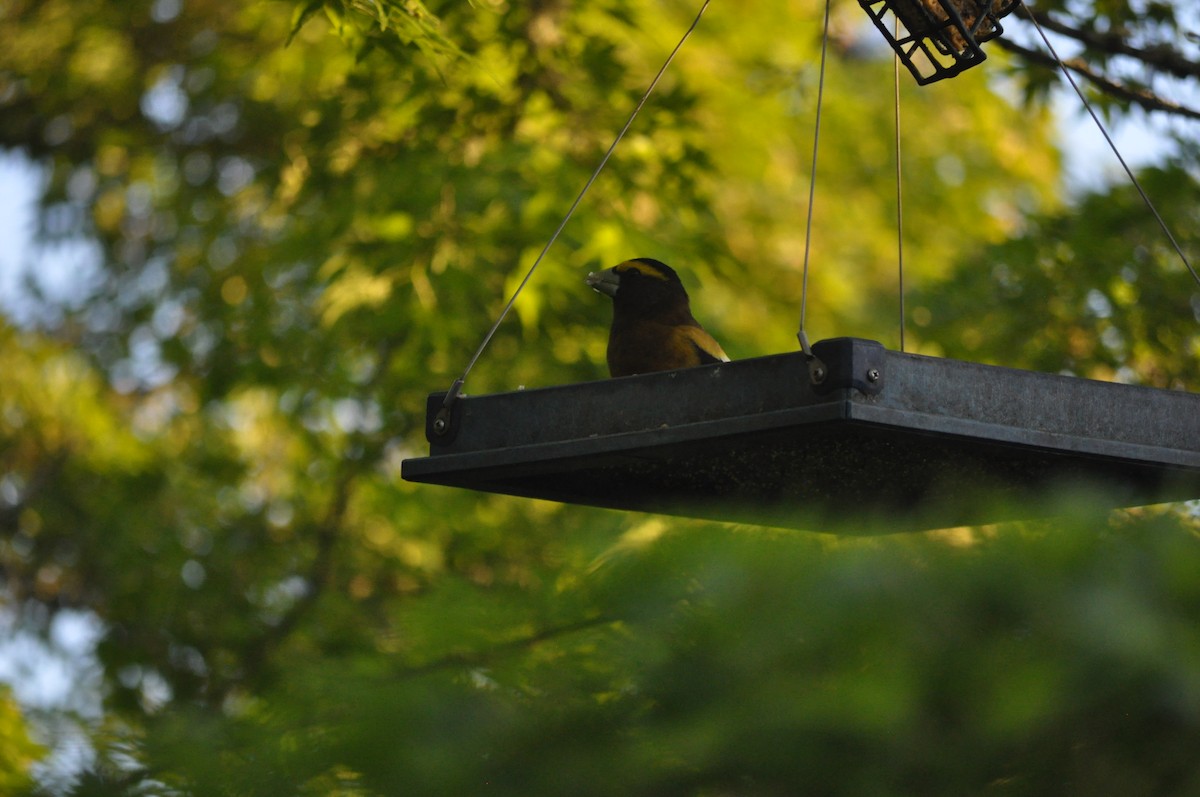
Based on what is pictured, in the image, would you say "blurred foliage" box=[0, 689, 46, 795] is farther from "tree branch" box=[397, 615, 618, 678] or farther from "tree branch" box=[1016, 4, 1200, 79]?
"tree branch" box=[1016, 4, 1200, 79]

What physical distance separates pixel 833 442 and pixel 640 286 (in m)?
1.02

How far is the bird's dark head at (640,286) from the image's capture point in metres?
3.56

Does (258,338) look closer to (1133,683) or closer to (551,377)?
(551,377)

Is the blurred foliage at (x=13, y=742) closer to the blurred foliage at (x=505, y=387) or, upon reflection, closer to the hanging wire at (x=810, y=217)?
the blurred foliage at (x=505, y=387)

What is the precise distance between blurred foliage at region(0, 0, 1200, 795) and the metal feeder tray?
0.13m

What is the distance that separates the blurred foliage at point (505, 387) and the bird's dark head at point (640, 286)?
599 mm

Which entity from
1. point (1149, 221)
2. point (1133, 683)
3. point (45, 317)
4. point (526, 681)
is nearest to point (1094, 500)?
point (1133, 683)

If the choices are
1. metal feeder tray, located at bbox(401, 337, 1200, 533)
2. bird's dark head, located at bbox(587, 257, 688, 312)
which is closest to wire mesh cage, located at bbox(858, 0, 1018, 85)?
bird's dark head, located at bbox(587, 257, 688, 312)

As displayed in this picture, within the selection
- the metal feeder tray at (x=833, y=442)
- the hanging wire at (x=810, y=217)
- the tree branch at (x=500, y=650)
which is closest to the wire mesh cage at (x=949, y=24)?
the hanging wire at (x=810, y=217)

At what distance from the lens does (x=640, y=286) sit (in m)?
3.58

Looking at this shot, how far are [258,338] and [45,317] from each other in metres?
4.13

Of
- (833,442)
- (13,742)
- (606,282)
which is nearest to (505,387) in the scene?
(13,742)

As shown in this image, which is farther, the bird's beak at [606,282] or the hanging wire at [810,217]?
the bird's beak at [606,282]

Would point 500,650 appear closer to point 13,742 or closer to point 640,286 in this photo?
point 640,286
